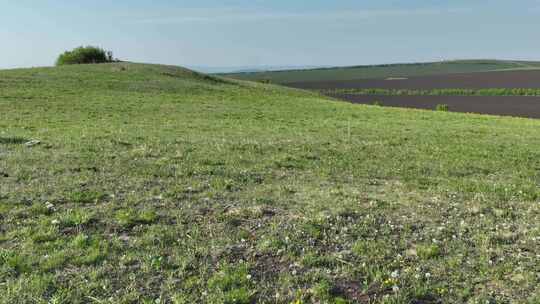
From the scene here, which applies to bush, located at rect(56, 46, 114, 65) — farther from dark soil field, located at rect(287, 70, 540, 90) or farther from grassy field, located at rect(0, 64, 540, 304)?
grassy field, located at rect(0, 64, 540, 304)

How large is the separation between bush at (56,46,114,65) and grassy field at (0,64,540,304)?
81.0 m

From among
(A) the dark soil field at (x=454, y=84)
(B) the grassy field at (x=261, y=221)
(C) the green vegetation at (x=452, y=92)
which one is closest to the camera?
(B) the grassy field at (x=261, y=221)

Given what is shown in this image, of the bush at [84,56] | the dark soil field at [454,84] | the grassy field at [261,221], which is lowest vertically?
the grassy field at [261,221]

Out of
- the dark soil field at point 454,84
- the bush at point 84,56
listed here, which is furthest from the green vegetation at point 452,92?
the bush at point 84,56

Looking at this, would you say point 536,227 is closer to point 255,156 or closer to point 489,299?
point 489,299

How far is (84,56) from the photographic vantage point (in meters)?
93.4

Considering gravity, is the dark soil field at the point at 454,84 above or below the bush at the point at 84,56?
below

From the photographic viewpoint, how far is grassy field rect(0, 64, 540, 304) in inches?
256

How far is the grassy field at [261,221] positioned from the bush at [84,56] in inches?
3190

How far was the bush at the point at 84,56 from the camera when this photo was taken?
92.2m

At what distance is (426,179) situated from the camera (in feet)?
44.0

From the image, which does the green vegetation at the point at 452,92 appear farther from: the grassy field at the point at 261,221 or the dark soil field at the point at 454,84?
the grassy field at the point at 261,221

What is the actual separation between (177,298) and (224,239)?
2.03 m

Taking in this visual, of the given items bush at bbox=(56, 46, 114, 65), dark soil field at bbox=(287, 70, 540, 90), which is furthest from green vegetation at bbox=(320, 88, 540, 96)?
bush at bbox=(56, 46, 114, 65)
